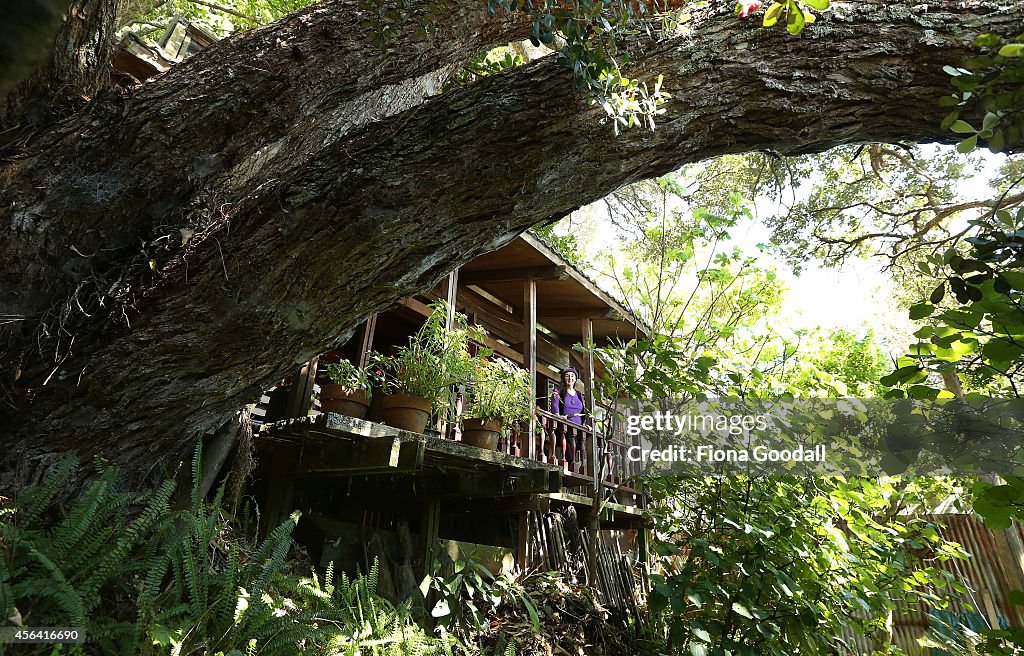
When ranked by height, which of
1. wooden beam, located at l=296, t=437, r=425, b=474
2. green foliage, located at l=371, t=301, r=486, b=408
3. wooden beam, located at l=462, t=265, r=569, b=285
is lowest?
wooden beam, located at l=296, t=437, r=425, b=474

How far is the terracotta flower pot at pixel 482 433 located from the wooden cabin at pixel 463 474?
0.14 meters

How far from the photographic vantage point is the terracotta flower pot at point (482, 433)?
463cm

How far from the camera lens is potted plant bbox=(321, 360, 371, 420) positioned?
3.90 meters

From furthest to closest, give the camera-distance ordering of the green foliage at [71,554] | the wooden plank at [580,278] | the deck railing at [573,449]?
the wooden plank at [580,278], the deck railing at [573,449], the green foliage at [71,554]

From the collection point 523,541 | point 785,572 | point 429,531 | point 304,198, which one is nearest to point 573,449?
point 523,541

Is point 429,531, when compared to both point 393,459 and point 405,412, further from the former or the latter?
point 393,459

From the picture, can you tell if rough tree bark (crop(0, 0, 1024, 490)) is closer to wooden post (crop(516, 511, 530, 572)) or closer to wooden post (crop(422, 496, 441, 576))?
wooden post (crop(422, 496, 441, 576))

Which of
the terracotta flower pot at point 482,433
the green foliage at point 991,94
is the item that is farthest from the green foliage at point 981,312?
the terracotta flower pot at point 482,433

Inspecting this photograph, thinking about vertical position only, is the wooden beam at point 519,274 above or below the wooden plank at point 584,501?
above

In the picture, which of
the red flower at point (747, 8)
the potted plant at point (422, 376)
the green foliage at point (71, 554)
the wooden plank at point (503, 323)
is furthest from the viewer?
the wooden plank at point (503, 323)

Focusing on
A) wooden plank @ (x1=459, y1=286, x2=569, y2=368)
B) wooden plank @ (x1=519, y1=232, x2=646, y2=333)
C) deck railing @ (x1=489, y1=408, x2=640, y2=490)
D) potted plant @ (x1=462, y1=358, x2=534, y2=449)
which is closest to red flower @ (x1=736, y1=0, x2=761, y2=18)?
potted plant @ (x1=462, y1=358, x2=534, y2=449)

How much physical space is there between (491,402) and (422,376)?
705 millimetres

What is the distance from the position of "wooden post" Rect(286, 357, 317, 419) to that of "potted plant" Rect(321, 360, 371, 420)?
0.48 feet

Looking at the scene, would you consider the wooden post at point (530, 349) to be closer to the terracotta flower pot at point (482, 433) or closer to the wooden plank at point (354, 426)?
the terracotta flower pot at point (482, 433)
